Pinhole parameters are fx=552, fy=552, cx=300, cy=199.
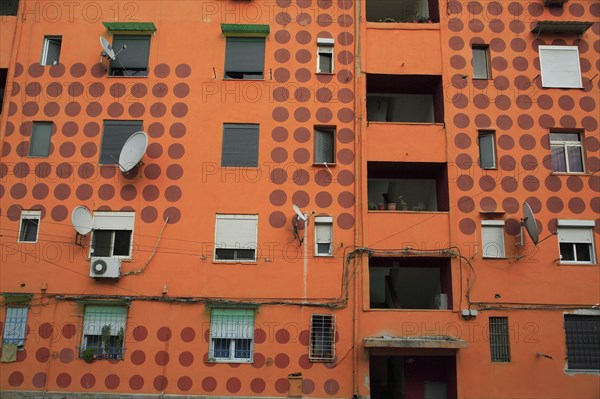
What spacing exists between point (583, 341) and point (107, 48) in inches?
732

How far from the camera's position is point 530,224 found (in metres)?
17.8

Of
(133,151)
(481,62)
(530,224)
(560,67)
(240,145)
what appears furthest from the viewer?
(481,62)

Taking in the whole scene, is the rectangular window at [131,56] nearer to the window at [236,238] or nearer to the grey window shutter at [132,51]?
the grey window shutter at [132,51]

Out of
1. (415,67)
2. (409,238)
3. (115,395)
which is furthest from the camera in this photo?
(415,67)

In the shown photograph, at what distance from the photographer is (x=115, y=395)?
17.3 m

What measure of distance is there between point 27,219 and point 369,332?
12057mm

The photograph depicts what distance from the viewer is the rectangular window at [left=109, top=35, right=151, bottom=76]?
19.9 m

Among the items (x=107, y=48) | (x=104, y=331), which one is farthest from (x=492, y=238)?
(x=107, y=48)

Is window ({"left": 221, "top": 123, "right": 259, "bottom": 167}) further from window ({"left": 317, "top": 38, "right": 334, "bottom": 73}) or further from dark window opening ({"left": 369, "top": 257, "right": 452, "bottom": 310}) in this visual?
dark window opening ({"left": 369, "top": 257, "right": 452, "bottom": 310})

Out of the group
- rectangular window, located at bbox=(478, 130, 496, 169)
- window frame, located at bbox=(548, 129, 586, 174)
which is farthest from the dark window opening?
window frame, located at bbox=(548, 129, 586, 174)

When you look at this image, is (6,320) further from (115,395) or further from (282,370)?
(282,370)

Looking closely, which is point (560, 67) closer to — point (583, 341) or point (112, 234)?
point (583, 341)

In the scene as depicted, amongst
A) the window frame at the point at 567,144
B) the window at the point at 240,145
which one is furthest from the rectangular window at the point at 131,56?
the window frame at the point at 567,144

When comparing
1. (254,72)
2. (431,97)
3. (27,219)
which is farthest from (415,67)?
(27,219)
